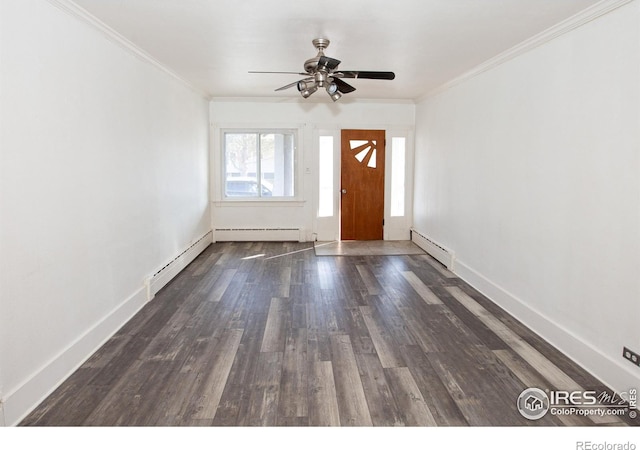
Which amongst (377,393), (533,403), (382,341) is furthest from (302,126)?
(533,403)

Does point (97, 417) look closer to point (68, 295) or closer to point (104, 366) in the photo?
point (104, 366)

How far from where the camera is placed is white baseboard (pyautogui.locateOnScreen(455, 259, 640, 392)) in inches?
106

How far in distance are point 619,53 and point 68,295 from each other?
3816 millimetres

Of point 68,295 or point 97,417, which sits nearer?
point 97,417

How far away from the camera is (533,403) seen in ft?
8.34

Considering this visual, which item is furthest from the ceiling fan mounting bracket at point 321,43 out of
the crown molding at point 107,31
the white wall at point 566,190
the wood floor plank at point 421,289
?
the wood floor plank at point 421,289

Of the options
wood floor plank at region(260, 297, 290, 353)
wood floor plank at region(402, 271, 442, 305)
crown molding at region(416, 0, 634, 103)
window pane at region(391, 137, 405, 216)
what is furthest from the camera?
window pane at region(391, 137, 405, 216)

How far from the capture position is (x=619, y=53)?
2.73 m

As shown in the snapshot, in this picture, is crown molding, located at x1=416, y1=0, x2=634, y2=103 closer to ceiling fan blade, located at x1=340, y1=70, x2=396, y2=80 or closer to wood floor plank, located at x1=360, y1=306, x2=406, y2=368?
ceiling fan blade, located at x1=340, y1=70, x2=396, y2=80

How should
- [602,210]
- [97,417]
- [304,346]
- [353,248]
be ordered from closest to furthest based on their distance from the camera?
[97,417] < [602,210] < [304,346] < [353,248]

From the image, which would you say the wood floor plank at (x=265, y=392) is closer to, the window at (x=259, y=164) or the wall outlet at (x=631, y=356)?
the wall outlet at (x=631, y=356)

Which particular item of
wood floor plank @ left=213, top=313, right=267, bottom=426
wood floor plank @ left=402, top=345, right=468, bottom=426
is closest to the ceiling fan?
wood floor plank @ left=213, top=313, right=267, bottom=426

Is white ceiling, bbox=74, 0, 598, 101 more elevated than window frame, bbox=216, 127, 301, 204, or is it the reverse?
white ceiling, bbox=74, 0, 598, 101
